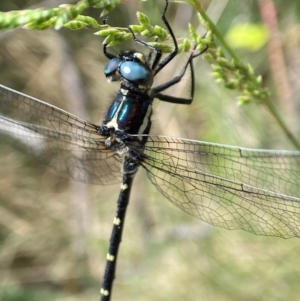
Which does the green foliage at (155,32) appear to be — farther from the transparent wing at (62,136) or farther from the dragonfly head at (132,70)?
the transparent wing at (62,136)

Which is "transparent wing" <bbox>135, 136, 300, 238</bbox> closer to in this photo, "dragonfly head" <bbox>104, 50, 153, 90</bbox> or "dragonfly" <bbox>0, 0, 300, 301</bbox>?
"dragonfly" <bbox>0, 0, 300, 301</bbox>

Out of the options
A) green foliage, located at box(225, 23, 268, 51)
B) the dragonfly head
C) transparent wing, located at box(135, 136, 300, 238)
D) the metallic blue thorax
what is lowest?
transparent wing, located at box(135, 136, 300, 238)

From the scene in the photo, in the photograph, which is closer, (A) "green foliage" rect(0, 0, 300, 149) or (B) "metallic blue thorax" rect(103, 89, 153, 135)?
(A) "green foliage" rect(0, 0, 300, 149)

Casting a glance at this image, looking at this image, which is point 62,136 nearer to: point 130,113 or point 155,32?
point 130,113

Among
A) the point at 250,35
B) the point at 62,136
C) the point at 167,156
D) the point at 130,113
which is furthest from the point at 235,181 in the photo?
the point at 250,35

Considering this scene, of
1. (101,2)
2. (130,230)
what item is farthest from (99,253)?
(101,2)

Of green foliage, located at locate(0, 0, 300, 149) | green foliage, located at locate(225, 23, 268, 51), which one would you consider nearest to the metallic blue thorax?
green foliage, located at locate(0, 0, 300, 149)
